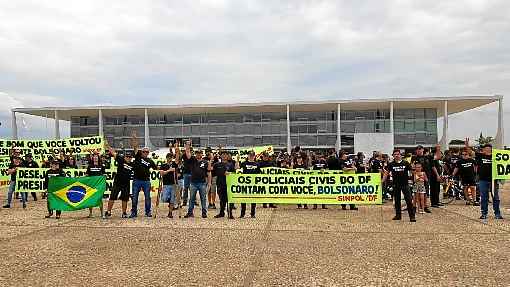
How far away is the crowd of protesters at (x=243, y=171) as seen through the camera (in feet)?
36.7

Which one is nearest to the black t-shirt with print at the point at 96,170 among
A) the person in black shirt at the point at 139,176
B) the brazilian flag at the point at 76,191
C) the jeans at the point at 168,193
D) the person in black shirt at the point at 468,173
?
the brazilian flag at the point at 76,191

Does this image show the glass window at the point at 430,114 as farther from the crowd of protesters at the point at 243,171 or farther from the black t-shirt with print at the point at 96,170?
the black t-shirt with print at the point at 96,170

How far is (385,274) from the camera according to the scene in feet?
19.7

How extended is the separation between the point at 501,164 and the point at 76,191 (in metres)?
10.7

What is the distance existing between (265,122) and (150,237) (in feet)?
155

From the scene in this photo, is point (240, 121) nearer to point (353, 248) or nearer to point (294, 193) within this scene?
point (294, 193)

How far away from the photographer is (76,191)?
11.8 metres

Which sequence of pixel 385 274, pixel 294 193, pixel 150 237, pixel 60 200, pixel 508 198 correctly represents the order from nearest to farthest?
pixel 385 274 < pixel 150 237 < pixel 60 200 < pixel 294 193 < pixel 508 198

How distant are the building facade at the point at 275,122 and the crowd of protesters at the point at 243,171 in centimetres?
3719

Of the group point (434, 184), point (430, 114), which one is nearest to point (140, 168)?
point (434, 184)

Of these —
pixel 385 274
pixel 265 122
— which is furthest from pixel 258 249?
pixel 265 122

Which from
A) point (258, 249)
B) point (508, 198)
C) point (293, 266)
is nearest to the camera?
point (293, 266)

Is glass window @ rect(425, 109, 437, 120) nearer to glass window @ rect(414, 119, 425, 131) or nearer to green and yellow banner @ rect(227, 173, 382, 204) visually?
glass window @ rect(414, 119, 425, 131)

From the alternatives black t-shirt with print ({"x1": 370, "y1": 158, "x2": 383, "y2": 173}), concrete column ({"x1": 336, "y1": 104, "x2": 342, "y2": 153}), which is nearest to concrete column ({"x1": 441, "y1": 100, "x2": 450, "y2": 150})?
concrete column ({"x1": 336, "y1": 104, "x2": 342, "y2": 153})
